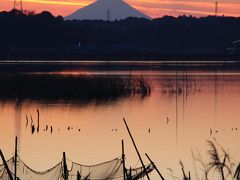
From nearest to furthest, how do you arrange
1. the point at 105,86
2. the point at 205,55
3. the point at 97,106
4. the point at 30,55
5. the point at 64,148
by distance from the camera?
the point at 64,148, the point at 97,106, the point at 105,86, the point at 30,55, the point at 205,55

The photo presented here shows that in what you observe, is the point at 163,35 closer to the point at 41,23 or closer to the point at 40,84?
the point at 41,23

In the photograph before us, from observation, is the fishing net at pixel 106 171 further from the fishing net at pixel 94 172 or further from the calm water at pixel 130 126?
the calm water at pixel 130 126

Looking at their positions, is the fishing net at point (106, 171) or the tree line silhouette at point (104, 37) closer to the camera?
the fishing net at point (106, 171)

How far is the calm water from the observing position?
→ 17.4m

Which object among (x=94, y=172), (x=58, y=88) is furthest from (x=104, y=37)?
(x=94, y=172)

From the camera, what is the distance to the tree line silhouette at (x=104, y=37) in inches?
4122

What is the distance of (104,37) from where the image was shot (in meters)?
115

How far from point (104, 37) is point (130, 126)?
9111cm

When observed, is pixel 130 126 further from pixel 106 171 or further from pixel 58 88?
pixel 106 171

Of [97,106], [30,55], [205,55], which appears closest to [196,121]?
[97,106]

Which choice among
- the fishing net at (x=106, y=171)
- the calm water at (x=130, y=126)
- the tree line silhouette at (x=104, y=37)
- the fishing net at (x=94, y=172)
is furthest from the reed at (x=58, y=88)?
the tree line silhouette at (x=104, y=37)

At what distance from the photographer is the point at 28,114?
87.6 ft

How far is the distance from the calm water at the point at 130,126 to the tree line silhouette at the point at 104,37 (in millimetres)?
68947

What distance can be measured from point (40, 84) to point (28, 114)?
16.6ft
